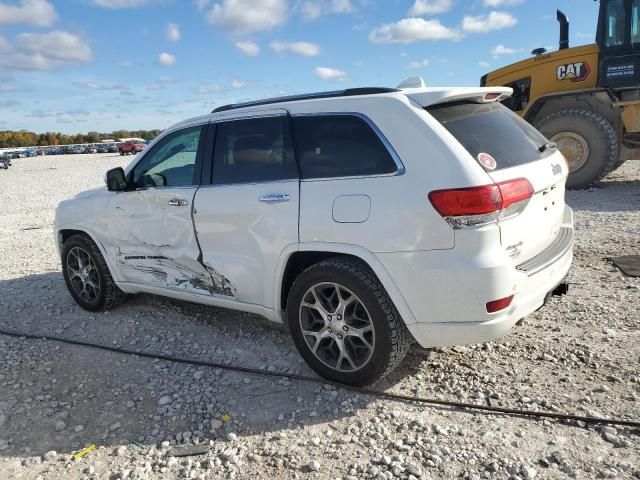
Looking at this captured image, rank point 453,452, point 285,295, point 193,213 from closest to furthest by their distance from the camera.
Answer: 1. point 453,452
2. point 285,295
3. point 193,213

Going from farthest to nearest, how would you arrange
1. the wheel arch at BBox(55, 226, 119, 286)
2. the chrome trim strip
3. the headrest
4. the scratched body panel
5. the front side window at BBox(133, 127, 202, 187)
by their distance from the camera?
the wheel arch at BBox(55, 226, 119, 286)
the front side window at BBox(133, 127, 202, 187)
the scratched body panel
the headrest
the chrome trim strip

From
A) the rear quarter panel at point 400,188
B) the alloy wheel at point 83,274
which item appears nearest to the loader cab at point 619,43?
the rear quarter panel at point 400,188

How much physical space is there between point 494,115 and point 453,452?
7.02ft

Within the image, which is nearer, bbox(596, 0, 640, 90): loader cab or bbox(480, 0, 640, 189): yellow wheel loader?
bbox(596, 0, 640, 90): loader cab

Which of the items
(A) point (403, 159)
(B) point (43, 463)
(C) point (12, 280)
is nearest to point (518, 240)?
(A) point (403, 159)

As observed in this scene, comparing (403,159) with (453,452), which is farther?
(403,159)

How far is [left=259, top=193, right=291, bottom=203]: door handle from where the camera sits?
3418 mm

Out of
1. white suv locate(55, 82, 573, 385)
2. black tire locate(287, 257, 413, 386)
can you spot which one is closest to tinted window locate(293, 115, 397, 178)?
white suv locate(55, 82, 573, 385)

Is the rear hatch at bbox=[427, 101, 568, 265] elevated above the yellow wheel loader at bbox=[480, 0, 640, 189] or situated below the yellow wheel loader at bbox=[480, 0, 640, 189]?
below

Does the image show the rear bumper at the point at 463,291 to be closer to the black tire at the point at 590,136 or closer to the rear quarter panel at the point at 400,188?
the rear quarter panel at the point at 400,188

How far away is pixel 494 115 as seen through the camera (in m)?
3.41

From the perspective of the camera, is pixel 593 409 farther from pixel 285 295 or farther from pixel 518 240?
pixel 285 295

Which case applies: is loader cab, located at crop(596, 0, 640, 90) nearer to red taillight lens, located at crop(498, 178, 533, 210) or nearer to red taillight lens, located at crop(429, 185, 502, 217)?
red taillight lens, located at crop(498, 178, 533, 210)

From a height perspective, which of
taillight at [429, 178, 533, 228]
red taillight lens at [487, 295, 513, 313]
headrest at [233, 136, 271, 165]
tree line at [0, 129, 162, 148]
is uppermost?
tree line at [0, 129, 162, 148]
